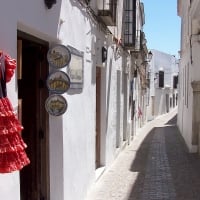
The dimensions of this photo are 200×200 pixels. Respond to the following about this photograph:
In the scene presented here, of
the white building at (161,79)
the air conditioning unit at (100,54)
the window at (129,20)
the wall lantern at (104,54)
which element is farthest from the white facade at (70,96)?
the white building at (161,79)

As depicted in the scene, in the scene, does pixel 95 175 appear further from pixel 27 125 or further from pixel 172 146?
pixel 172 146

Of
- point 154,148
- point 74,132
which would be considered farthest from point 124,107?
point 74,132

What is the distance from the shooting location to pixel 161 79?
39562 millimetres

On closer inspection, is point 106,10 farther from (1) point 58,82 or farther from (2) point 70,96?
(1) point 58,82

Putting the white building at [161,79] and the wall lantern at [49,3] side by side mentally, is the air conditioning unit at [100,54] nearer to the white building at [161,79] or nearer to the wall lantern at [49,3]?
the wall lantern at [49,3]

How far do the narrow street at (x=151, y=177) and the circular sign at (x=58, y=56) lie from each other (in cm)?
320

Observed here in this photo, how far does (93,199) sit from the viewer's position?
23.1 feet

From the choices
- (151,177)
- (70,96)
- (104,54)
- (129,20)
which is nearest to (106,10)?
(104,54)

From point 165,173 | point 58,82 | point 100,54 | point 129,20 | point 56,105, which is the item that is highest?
point 129,20

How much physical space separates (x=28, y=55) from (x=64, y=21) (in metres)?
0.62

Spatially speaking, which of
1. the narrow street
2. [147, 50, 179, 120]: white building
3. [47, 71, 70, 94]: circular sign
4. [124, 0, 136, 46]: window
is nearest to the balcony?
the narrow street

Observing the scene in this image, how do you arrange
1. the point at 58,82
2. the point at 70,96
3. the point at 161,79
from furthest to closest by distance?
the point at 161,79
the point at 70,96
the point at 58,82

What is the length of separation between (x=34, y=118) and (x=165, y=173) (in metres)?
5.05

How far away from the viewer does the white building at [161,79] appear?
37.1m
